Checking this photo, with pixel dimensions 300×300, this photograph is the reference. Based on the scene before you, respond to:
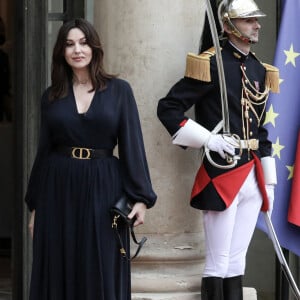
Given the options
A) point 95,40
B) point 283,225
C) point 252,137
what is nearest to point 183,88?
point 252,137

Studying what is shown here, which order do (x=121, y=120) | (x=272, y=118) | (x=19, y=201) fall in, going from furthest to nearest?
(x=19, y=201) < (x=272, y=118) < (x=121, y=120)

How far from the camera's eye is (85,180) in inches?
219

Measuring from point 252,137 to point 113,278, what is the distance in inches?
48.9

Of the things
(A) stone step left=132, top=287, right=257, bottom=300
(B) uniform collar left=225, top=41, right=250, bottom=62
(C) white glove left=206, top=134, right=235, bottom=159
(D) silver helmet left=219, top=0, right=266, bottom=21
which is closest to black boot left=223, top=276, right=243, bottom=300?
(A) stone step left=132, top=287, right=257, bottom=300

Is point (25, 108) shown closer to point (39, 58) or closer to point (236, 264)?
point (39, 58)

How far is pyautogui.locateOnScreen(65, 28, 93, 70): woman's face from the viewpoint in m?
5.57

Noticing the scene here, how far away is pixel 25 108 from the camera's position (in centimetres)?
748

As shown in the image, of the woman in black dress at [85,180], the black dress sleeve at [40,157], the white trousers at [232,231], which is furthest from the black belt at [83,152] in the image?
the white trousers at [232,231]

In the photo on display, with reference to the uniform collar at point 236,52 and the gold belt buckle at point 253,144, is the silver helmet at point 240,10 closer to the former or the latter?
the uniform collar at point 236,52

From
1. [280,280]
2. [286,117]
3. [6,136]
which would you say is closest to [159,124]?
[286,117]

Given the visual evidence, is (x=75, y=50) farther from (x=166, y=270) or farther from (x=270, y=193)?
(x=166, y=270)

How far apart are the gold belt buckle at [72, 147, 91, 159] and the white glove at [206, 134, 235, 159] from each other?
0.87 metres

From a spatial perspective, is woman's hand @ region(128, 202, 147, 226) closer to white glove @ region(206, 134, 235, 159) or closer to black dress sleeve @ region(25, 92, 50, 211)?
black dress sleeve @ region(25, 92, 50, 211)

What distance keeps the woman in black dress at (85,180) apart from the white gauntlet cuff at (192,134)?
0.64 metres
